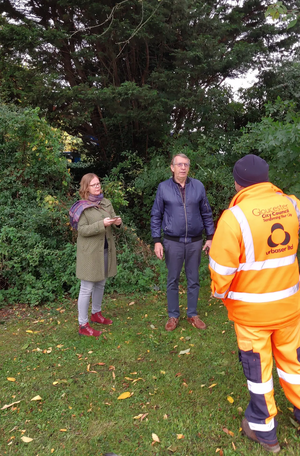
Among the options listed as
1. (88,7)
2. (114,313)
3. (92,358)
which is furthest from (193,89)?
(92,358)

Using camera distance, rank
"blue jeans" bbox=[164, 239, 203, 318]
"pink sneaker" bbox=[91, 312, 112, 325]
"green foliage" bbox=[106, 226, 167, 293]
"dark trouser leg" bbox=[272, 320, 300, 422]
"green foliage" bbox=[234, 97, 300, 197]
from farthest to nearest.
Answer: "green foliage" bbox=[106, 226, 167, 293] → "pink sneaker" bbox=[91, 312, 112, 325] → "blue jeans" bbox=[164, 239, 203, 318] → "green foliage" bbox=[234, 97, 300, 197] → "dark trouser leg" bbox=[272, 320, 300, 422]

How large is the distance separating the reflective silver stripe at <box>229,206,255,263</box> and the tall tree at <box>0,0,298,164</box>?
5.52 m

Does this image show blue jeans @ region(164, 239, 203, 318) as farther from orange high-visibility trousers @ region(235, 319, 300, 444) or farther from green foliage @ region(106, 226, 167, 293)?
orange high-visibility trousers @ region(235, 319, 300, 444)

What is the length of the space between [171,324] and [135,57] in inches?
281

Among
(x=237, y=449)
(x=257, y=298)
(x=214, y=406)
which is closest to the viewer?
(x=257, y=298)

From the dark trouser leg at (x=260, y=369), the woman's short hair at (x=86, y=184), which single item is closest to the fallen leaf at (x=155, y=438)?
the dark trouser leg at (x=260, y=369)

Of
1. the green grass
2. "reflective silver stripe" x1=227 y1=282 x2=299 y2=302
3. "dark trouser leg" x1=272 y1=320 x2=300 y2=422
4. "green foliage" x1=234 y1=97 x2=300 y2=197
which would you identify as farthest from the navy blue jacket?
"dark trouser leg" x1=272 y1=320 x2=300 y2=422

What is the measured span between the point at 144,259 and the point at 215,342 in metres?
2.66

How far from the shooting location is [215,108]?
8.66m

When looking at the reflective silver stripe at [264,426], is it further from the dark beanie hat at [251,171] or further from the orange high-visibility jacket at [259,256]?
the dark beanie hat at [251,171]

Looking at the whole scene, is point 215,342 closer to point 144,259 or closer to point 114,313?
point 114,313

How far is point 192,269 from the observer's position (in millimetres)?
4316

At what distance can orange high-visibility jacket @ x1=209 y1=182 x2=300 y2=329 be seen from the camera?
2209 millimetres

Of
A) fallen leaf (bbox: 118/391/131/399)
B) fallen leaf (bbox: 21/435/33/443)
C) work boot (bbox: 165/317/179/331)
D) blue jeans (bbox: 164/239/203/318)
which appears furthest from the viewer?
work boot (bbox: 165/317/179/331)
